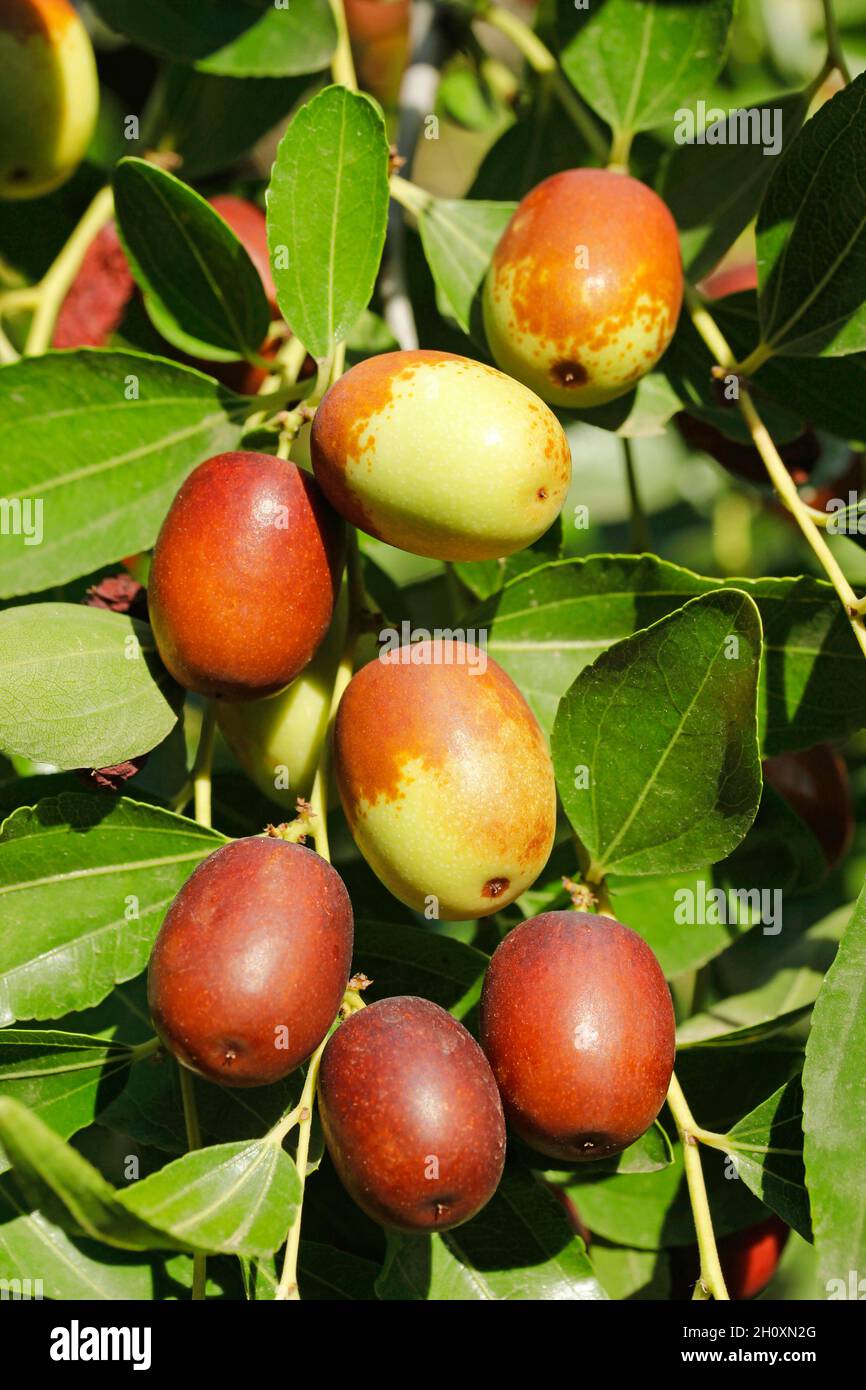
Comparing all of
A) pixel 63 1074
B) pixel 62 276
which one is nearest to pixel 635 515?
pixel 62 276

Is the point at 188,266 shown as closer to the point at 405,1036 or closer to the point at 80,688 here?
the point at 80,688

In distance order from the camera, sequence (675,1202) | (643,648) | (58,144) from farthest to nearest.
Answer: (58,144) → (675,1202) → (643,648)

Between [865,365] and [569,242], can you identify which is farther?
[865,365]

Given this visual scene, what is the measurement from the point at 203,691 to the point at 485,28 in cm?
202

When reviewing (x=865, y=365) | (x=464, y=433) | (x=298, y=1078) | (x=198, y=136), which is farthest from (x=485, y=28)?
(x=298, y=1078)

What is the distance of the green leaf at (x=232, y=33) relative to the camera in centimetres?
183

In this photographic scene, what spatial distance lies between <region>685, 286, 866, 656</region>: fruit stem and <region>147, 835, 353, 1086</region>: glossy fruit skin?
2.12 ft

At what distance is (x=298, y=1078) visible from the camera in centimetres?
140

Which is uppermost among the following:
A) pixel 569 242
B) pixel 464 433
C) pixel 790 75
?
pixel 790 75

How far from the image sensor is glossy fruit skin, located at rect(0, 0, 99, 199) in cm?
185

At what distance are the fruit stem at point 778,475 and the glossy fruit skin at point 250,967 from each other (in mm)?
645

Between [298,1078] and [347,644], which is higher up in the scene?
[347,644]

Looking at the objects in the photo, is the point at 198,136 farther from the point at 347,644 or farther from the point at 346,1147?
the point at 346,1147

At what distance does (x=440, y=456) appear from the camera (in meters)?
1.28
